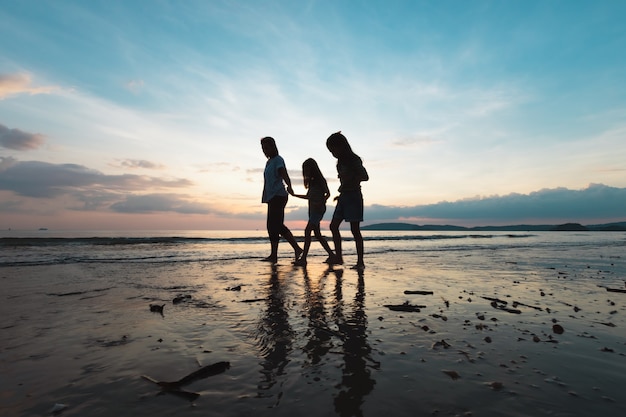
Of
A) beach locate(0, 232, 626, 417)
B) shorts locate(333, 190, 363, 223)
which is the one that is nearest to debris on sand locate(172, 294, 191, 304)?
beach locate(0, 232, 626, 417)

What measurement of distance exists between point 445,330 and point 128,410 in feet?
7.37

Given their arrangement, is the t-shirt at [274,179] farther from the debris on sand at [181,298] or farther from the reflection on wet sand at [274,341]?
the reflection on wet sand at [274,341]

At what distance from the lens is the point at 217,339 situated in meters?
2.49

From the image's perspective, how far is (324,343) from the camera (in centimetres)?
241

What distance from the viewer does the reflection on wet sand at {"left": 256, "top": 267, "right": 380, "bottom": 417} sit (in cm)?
171

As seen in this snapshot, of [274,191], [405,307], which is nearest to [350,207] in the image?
[274,191]

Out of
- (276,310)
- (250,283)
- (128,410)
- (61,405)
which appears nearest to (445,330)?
(276,310)

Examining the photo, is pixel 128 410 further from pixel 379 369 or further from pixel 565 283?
pixel 565 283

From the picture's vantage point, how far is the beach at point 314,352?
1.57 metres

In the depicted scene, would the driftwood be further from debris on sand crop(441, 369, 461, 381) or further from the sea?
the sea

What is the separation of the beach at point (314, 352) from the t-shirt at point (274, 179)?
3.98 metres

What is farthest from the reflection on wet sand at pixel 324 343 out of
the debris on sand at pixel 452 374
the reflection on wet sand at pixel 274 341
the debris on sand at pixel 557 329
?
the debris on sand at pixel 557 329

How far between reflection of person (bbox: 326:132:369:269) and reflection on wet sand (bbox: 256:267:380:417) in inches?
135

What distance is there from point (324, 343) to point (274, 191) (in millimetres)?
6091
